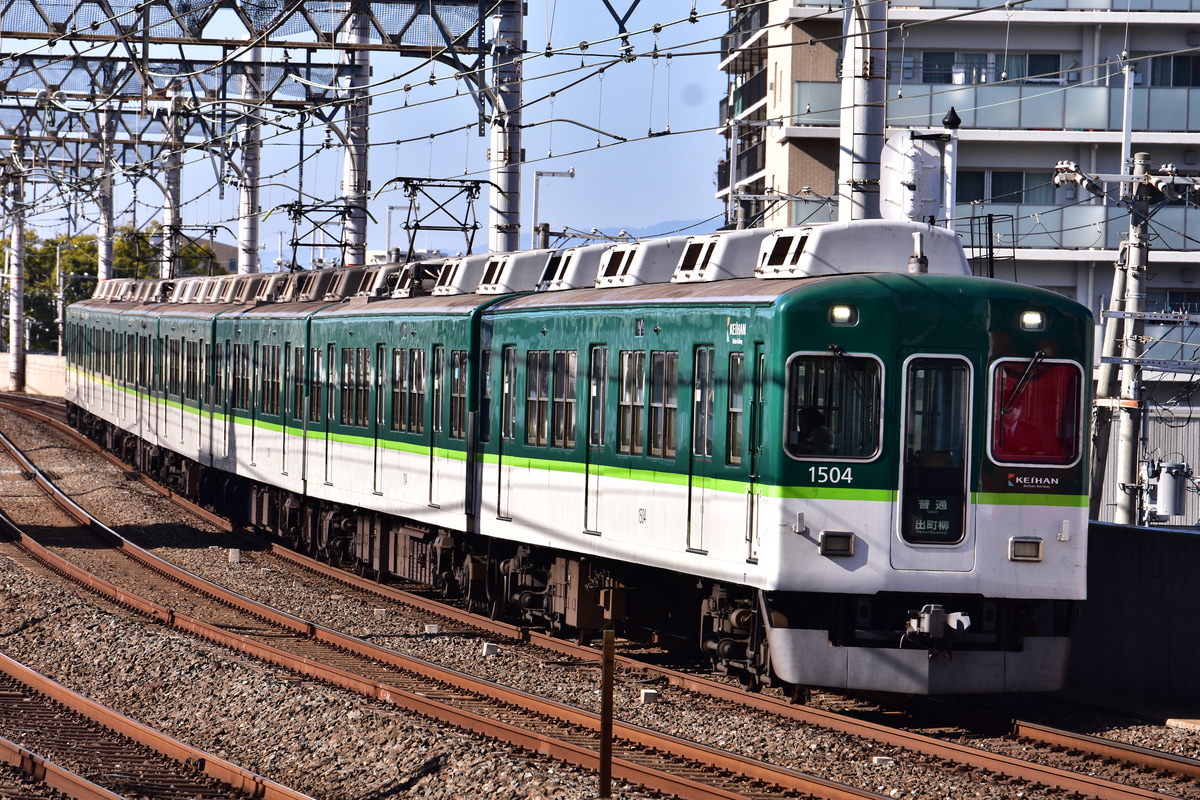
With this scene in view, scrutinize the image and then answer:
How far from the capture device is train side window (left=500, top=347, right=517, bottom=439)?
48.6ft

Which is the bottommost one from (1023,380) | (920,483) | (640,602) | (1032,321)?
(640,602)

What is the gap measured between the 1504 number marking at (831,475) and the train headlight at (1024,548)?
118cm

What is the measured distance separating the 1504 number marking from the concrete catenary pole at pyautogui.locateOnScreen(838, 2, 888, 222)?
11.5 ft

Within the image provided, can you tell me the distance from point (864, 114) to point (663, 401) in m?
3.34

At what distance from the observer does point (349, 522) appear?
20.2 meters

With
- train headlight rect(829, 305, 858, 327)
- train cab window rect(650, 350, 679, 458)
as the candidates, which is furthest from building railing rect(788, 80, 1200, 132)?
train headlight rect(829, 305, 858, 327)

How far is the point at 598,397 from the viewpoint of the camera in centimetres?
1320

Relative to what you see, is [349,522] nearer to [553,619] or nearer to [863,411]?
[553,619]

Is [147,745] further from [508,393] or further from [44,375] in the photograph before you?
[44,375]

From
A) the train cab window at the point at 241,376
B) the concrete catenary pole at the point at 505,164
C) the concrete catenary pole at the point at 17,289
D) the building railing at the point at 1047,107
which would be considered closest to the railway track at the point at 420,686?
the train cab window at the point at 241,376

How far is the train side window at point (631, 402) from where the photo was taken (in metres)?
12.6

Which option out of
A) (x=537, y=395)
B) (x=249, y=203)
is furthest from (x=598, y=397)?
(x=249, y=203)

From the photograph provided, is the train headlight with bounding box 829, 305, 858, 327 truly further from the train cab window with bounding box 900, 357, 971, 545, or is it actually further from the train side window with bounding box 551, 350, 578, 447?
the train side window with bounding box 551, 350, 578, 447

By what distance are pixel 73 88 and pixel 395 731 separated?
3302 cm
